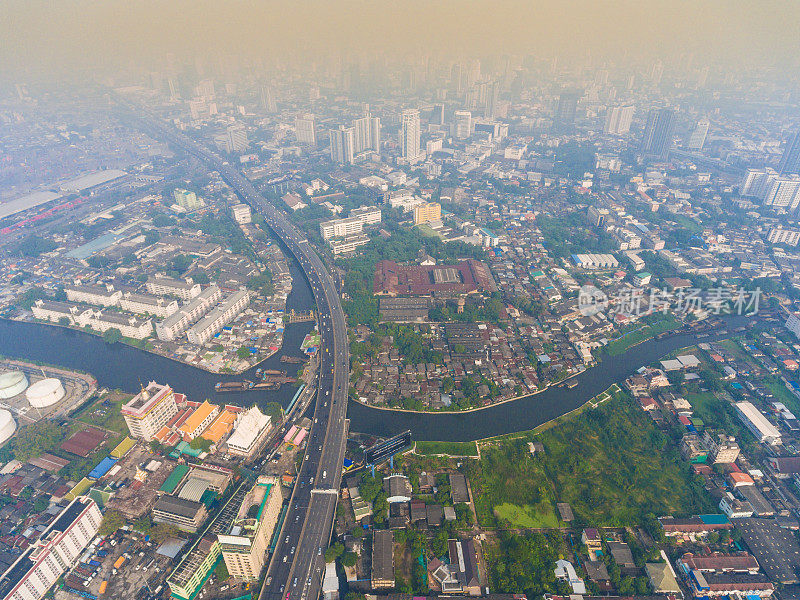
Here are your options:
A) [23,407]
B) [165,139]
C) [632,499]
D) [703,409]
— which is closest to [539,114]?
[165,139]

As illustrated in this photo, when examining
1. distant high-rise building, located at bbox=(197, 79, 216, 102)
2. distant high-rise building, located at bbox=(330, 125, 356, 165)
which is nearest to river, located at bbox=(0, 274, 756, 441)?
distant high-rise building, located at bbox=(330, 125, 356, 165)

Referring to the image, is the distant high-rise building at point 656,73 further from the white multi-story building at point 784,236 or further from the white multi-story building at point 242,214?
the white multi-story building at point 242,214

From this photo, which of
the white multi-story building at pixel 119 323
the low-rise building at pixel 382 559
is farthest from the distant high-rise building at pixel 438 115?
the low-rise building at pixel 382 559

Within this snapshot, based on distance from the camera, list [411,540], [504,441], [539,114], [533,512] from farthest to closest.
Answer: [539,114], [504,441], [533,512], [411,540]

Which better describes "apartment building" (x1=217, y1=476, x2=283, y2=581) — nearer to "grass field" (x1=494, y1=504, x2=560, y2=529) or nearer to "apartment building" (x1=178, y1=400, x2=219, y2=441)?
"apartment building" (x1=178, y1=400, x2=219, y2=441)

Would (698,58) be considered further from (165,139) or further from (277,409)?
(277,409)

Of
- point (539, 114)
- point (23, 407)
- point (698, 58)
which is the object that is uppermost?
point (698, 58)
